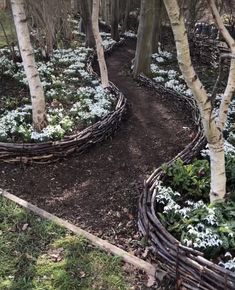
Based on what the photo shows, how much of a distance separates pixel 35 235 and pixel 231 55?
3.06 meters

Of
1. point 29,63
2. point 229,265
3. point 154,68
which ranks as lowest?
point 154,68

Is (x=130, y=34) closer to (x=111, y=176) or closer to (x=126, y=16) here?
(x=126, y=16)

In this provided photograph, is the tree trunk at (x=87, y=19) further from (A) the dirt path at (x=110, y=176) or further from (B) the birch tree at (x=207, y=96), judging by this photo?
(B) the birch tree at (x=207, y=96)

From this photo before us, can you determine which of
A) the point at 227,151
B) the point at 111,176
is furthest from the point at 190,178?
the point at 111,176

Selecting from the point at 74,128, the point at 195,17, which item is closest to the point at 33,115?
the point at 74,128

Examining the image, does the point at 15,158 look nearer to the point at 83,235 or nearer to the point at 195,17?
the point at 83,235

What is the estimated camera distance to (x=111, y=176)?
607 centimetres

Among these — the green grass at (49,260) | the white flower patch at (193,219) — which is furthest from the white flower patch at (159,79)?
the green grass at (49,260)

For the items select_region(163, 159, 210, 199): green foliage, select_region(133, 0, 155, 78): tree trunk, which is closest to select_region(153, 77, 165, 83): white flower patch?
select_region(133, 0, 155, 78): tree trunk

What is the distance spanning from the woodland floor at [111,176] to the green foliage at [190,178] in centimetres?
64

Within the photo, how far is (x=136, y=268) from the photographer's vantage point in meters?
4.12

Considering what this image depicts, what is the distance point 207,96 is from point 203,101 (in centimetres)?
18

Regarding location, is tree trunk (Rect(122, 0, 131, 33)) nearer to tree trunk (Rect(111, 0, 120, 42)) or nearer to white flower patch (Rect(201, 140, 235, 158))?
tree trunk (Rect(111, 0, 120, 42))

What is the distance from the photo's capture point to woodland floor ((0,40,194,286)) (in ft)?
16.6
